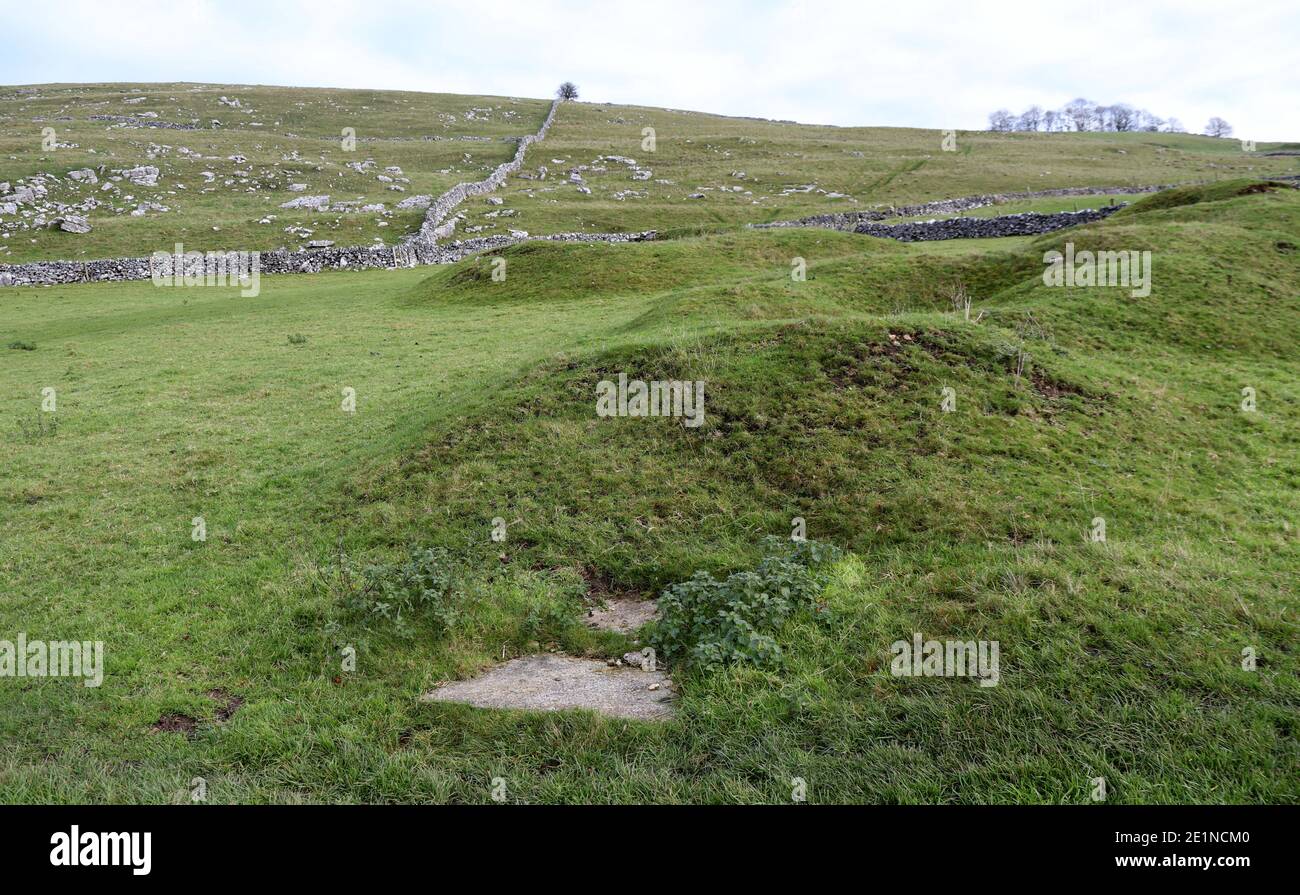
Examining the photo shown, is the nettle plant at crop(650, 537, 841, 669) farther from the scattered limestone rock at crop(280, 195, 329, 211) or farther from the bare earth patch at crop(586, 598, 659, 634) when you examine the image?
the scattered limestone rock at crop(280, 195, 329, 211)

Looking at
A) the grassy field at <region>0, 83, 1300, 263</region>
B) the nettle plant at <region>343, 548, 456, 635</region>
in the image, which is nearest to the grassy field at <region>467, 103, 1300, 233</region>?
the grassy field at <region>0, 83, 1300, 263</region>

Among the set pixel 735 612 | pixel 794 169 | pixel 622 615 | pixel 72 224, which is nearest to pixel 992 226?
pixel 622 615

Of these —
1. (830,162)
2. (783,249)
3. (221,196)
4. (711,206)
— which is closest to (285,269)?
(221,196)

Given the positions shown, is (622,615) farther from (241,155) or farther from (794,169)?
(241,155)

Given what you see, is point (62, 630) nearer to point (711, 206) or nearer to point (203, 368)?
point (203, 368)

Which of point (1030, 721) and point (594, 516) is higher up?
point (594, 516)

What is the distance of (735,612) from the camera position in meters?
7.07

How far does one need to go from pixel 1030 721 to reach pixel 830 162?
93658 mm

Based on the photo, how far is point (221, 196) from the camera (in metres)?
61.3

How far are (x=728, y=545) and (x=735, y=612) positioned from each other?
6.24 ft

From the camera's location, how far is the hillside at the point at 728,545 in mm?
5445

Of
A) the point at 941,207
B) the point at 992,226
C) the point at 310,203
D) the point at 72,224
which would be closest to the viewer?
the point at 992,226

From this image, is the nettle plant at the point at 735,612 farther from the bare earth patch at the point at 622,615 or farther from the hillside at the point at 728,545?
the bare earth patch at the point at 622,615

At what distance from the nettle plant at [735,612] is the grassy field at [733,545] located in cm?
19
